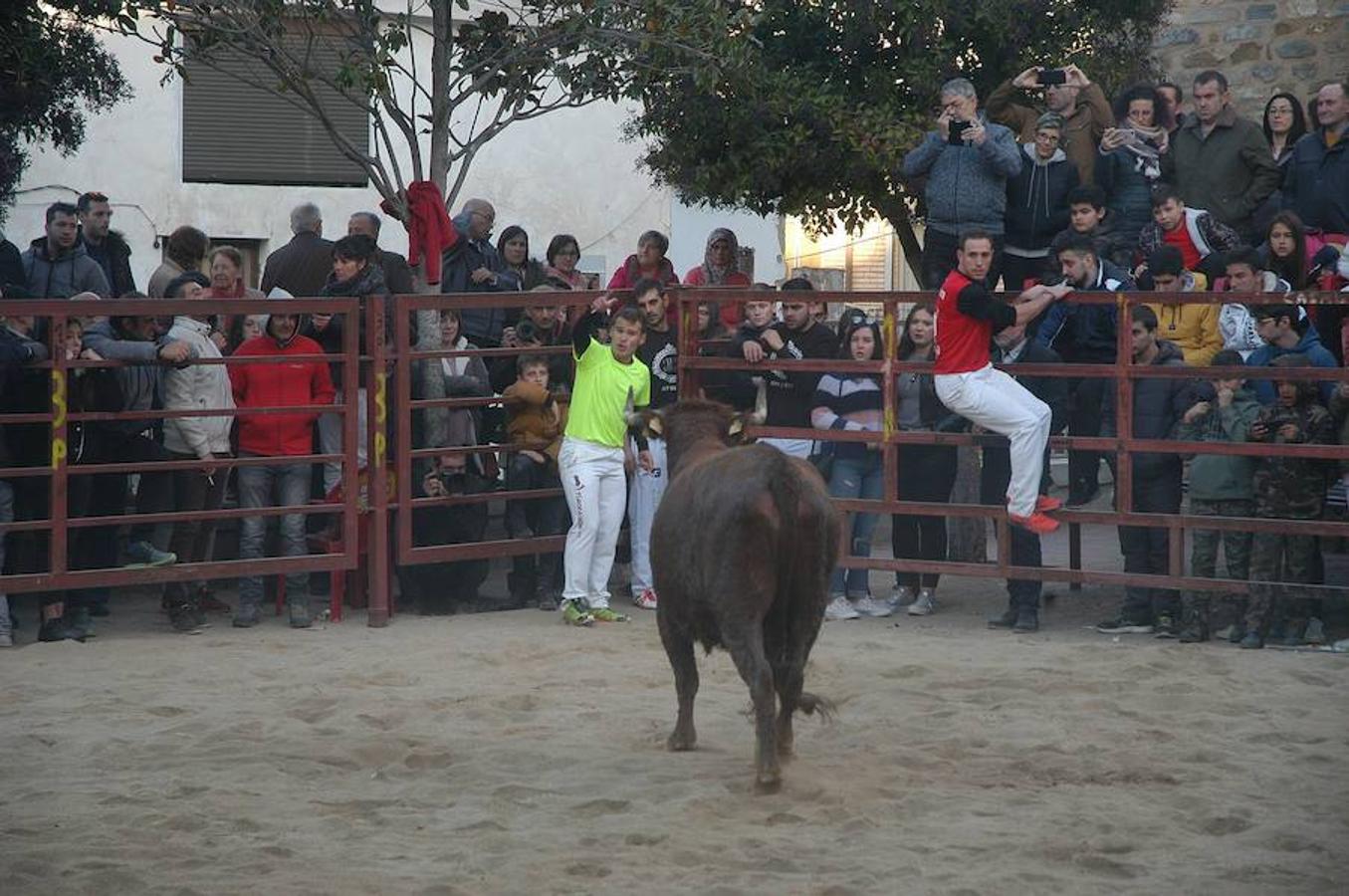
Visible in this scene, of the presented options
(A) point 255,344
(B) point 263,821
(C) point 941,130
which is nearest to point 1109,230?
(C) point 941,130

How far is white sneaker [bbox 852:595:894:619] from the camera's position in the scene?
11.7 m

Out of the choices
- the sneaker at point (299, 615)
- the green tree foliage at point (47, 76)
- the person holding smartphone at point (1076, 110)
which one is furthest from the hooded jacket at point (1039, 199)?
the green tree foliage at point (47, 76)

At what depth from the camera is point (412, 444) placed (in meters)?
11.8

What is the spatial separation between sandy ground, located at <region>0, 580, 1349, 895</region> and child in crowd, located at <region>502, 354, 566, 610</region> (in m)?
0.91

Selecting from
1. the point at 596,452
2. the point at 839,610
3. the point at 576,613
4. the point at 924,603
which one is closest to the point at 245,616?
the point at 576,613

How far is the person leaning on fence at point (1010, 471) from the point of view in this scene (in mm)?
11164

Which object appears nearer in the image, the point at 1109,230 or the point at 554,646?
the point at 554,646

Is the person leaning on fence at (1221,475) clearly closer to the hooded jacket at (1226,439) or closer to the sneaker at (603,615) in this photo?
the hooded jacket at (1226,439)

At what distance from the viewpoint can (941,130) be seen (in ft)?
37.8

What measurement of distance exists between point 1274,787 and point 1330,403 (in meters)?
3.58

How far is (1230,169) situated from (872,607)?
3548 mm

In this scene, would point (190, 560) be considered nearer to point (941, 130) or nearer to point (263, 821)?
→ point (263, 821)

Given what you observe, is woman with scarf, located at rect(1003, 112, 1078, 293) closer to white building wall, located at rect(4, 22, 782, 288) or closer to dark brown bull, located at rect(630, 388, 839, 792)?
dark brown bull, located at rect(630, 388, 839, 792)

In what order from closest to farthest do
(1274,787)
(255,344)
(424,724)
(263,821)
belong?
(263,821) → (1274,787) → (424,724) → (255,344)
